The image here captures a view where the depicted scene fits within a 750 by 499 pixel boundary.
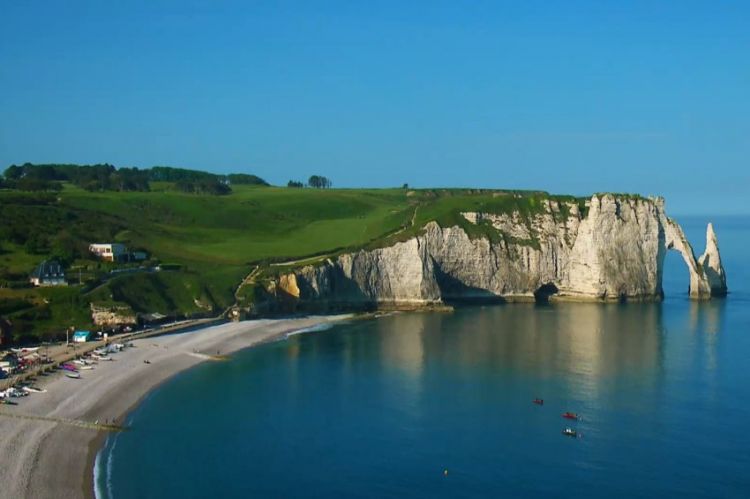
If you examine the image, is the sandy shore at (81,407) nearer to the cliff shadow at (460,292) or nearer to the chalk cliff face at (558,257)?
the chalk cliff face at (558,257)

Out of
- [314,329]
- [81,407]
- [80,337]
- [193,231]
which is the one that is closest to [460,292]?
[314,329]

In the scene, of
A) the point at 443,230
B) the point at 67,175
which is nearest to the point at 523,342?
the point at 443,230

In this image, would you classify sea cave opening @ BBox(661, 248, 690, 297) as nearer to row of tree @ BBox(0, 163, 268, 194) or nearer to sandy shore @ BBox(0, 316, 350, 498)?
sandy shore @ BBox(0, 316, 350, 498)

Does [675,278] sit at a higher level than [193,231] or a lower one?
lower

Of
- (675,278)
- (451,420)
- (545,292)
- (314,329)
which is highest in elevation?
(675,278)

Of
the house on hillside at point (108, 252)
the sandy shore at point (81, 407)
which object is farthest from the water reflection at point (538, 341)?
the house on hillside at point (108, 252)

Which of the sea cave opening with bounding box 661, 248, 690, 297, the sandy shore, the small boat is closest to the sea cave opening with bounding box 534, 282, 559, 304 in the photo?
the sea cave opening with bounding box 661, 248, 690, 297

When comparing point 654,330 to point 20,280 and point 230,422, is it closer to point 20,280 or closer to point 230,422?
point 230,422

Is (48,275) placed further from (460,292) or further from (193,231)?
(460,292)

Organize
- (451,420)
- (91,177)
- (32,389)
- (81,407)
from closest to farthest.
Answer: (451,420) → (81,407) → (32,389) → (91,177)
